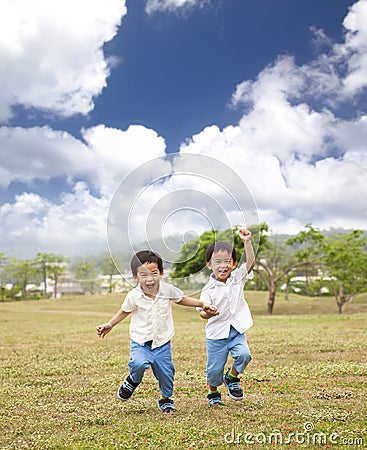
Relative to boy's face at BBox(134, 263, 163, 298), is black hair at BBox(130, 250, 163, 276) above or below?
above

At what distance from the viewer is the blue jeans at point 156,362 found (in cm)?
714

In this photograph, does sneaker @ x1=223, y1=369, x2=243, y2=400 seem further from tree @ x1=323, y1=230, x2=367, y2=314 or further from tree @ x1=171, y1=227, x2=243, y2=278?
tree @ x1=323, y1=230, x2=367, y2=314

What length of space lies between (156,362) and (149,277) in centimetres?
116

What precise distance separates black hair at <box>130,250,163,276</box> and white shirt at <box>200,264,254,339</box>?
2.94 ft

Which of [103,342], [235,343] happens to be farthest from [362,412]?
[103,342]

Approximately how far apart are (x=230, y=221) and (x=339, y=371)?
4674mm

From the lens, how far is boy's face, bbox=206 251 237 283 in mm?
7512

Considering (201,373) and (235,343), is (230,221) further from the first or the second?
(201,373)

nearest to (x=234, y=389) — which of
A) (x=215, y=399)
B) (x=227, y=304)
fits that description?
(x=215, y=399)

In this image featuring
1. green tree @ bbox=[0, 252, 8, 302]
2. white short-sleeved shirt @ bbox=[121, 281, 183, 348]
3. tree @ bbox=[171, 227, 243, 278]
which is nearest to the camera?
white short-sleeved shirt @ bbox=[121, 281, 183, 348]

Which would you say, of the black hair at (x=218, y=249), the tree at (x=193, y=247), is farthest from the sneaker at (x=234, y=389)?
the black hair at (x=218, y=249)

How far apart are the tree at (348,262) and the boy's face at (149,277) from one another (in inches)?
1329

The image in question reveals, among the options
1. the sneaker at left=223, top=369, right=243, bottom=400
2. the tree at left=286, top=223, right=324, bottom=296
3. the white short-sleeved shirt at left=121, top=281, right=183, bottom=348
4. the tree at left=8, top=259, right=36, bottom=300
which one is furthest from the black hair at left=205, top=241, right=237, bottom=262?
the tree at left=8, top=259, right=36, bottom=300

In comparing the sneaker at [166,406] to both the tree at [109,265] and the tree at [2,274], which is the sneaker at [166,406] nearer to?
the tree at [109,265]
